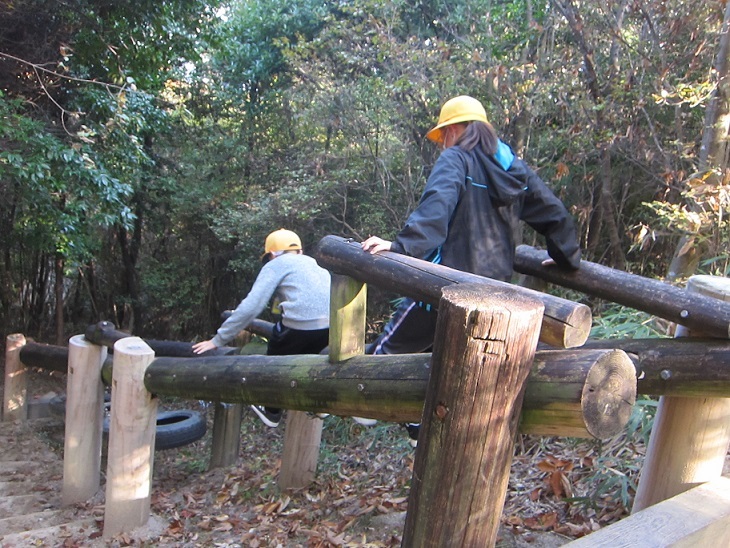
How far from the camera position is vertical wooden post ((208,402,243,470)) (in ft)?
17.2

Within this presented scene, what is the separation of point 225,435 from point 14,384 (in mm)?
3008

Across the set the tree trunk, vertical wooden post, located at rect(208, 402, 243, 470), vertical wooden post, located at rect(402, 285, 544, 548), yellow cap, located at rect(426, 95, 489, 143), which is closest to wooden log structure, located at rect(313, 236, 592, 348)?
vertical wooden post, located at rect(402, 285, 544, 548)

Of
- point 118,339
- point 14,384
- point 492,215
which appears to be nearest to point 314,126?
point 14,384

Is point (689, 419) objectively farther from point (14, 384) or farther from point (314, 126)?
point (314, 126)

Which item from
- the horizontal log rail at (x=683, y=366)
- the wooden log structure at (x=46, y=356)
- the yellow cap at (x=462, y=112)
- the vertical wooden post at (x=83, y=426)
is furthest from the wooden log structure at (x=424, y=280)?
the wooden log structure at (x=46, y=356)

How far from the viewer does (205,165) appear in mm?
11352

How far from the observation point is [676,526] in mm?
1812

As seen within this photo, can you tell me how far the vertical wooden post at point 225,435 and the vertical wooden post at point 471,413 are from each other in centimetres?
380

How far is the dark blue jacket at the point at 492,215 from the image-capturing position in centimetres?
282

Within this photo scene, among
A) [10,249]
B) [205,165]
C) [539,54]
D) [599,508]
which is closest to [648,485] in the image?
[599,508]

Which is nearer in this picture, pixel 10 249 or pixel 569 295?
pixel 569 295

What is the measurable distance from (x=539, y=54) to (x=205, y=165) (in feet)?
21.3

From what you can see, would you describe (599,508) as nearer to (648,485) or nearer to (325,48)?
(648,485)

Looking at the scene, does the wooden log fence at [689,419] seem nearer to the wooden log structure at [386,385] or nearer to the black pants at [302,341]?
the wooden log structure at [386,385]
